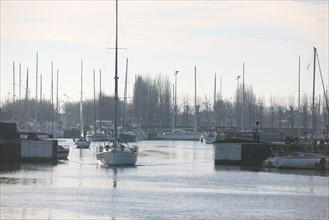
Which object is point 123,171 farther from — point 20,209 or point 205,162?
point 20,209

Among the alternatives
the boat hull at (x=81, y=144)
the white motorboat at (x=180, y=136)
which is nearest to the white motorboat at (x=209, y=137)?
the white motorboat at (x=180, y=136)

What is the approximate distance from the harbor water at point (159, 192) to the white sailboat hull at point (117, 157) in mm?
1062

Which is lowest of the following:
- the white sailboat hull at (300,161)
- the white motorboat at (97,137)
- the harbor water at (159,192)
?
the harbor water at (159,192)

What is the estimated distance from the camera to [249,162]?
283ft

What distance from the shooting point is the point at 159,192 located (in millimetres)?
59406

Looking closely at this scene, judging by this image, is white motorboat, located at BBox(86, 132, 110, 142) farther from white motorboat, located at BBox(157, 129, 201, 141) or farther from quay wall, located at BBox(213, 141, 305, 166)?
quay wall, located at BBox(213, 141, 305, 166)

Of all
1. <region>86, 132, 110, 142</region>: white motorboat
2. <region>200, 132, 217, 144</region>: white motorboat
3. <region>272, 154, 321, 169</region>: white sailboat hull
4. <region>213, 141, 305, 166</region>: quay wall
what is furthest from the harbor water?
<region>200, 132, 217, 144</region>: white motorboat

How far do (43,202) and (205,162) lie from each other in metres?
45.7

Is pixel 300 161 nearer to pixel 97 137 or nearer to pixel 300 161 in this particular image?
pixel 300 161

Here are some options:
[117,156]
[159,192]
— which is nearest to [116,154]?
[117,156]

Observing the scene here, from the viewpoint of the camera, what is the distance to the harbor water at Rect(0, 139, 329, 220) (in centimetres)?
4844

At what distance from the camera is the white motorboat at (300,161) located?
80.6 metres

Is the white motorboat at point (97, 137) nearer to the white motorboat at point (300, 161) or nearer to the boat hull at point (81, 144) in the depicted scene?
the boat hull at point (81, 144)

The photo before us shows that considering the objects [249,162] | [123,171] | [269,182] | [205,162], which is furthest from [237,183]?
[205,162]
